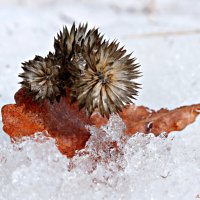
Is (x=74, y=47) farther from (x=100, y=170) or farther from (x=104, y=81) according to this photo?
(x=100, y=170)

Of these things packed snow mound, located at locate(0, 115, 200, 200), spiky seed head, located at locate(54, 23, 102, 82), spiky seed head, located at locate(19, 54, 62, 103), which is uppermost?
spiky seed head, located at locate(54, 23, 102, 82)

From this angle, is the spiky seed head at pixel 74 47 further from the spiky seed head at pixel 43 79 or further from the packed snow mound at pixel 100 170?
the packed snow mound at pixel 100 170

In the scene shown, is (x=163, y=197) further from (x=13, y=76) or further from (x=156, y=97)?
(x=13, y=76)

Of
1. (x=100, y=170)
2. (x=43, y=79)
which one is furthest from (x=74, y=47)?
(x=100, y=170)

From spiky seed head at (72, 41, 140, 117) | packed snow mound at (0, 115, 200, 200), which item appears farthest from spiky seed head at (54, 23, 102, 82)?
packed snow mound at (0, 115, 200, 200)

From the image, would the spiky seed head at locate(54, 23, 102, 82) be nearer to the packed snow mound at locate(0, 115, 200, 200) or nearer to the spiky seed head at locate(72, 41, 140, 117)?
the spiky seed head at locate(72, 41, 140, 117)

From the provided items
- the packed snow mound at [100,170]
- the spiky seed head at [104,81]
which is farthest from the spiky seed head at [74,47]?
the packed snow mound at [100,170]
